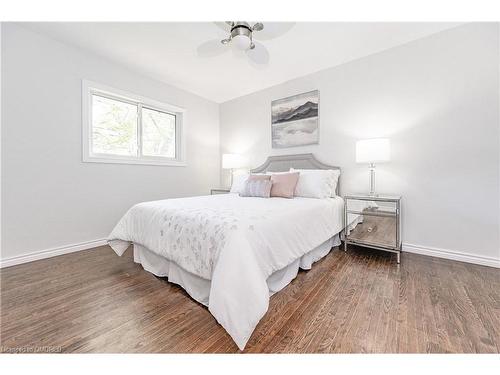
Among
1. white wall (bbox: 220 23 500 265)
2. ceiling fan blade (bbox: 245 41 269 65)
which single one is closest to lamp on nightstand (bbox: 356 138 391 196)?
white wall (bbox: 220 23 500 265)

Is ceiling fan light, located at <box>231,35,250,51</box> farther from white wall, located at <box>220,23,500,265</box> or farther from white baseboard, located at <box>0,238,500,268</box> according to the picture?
white baseboard, located at <box>0,238,500,268</box>

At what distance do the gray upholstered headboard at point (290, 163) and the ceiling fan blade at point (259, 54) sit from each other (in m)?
1.58

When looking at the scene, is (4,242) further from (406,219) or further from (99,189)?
(406,219)

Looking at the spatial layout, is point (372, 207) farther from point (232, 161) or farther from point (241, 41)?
point (232, 161)

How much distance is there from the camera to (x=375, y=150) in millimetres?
2342

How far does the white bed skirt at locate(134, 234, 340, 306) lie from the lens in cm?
155

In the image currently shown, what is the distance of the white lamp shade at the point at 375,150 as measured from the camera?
2.32m

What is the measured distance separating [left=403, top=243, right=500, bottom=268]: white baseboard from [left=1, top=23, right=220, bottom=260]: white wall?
3.62 metres

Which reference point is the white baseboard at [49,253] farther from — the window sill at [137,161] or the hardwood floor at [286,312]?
the window sill at [137,161]
